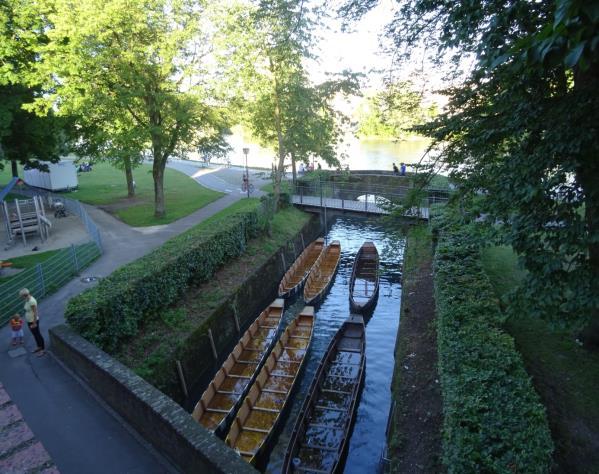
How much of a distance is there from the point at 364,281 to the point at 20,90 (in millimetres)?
23014

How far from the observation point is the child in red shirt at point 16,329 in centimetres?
1196

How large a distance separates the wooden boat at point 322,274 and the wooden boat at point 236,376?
332 centimetres

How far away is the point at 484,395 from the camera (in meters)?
7.98

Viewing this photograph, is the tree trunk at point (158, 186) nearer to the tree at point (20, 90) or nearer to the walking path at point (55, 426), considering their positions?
the tree at point (20, 90)

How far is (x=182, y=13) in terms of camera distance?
2283 centimetres

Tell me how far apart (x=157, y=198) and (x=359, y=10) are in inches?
763

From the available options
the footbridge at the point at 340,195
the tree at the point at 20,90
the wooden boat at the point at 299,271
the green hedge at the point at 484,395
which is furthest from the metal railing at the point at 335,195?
the green hedge at the point at 484,395

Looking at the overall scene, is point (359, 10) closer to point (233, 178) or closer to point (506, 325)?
point (506, 325)

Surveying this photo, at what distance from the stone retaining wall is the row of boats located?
306 cm

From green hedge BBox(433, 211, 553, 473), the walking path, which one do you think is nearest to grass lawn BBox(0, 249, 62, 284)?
the walking path

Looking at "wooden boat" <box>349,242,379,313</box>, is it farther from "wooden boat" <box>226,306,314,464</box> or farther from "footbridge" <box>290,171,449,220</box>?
"wooden boat" <box>226,306,314,464</box>

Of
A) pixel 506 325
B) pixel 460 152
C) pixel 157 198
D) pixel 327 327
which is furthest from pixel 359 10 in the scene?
pixel 157 198

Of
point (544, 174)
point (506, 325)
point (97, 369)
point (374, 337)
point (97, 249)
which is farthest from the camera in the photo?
point (97, 249)

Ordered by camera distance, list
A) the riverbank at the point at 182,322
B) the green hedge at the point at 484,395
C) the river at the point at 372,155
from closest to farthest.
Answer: the green hedge at the point at 484,395
the riverbank at the point at 182,322
the river at the point at 372,155
